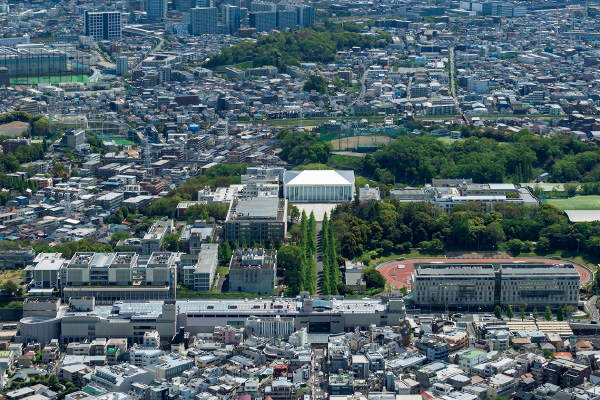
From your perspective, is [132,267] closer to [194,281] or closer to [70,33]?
[194,281]

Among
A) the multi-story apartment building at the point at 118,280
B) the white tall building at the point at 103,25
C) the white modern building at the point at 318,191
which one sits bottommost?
the multi-story apartment building at the point at 118,280

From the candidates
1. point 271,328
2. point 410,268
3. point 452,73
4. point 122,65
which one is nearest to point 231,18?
point 122,65

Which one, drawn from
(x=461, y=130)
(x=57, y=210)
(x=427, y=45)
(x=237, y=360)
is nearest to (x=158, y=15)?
(x=427, y=45)

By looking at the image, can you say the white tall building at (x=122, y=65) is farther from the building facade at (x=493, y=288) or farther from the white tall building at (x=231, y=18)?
the building facade at (x=493, y=288)

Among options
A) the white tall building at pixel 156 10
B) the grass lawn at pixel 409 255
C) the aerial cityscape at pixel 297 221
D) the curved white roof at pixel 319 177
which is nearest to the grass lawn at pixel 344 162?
the aerial cityscape at pixel 297 221

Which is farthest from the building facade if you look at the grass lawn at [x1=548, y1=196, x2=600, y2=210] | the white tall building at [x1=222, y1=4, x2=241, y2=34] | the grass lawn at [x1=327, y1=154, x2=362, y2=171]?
the white tall building at [x1=222, y1=4, x2=241, y2=34]

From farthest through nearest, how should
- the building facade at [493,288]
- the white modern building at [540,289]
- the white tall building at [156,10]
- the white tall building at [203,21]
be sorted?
the white tall building at [156,10] → the white tall building at [203,21] → the white modern building at [540,289] → the building facade at [493,288]

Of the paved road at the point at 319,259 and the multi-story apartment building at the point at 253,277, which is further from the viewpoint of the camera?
the paved road at the point at 319,259
